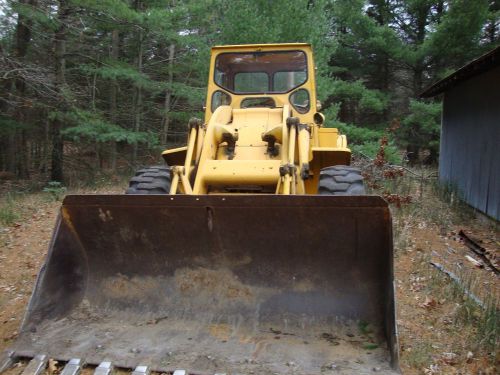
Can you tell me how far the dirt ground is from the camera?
12.4 ft

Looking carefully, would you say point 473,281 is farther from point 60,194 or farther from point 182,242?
point 60,194

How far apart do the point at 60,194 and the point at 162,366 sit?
9.14 metres

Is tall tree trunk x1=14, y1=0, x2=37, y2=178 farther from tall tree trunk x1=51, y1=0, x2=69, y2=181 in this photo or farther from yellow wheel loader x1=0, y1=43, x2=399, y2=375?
yellow wheel loader x1=0, y1=43, x2=399, y2=375

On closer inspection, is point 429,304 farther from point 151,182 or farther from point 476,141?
point 476,141

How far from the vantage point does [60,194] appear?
11.6m

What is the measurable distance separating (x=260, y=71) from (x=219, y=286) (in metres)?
3.33

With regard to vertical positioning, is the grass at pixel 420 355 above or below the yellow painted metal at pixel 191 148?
below

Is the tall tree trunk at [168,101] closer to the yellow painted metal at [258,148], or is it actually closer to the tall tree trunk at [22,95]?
the tall tree trunk at [22,95]

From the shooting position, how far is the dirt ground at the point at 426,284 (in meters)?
3.77

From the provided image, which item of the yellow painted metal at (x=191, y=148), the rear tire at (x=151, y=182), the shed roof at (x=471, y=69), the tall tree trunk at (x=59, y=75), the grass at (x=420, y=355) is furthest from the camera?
the tall tree trunk at (x=59, y=75)

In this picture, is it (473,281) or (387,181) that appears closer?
(473,281)

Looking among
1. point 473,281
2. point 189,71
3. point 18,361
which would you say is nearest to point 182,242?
point 18,361

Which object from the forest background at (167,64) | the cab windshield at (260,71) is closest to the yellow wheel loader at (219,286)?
the cab windshield at (260,71)

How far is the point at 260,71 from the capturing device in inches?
251
